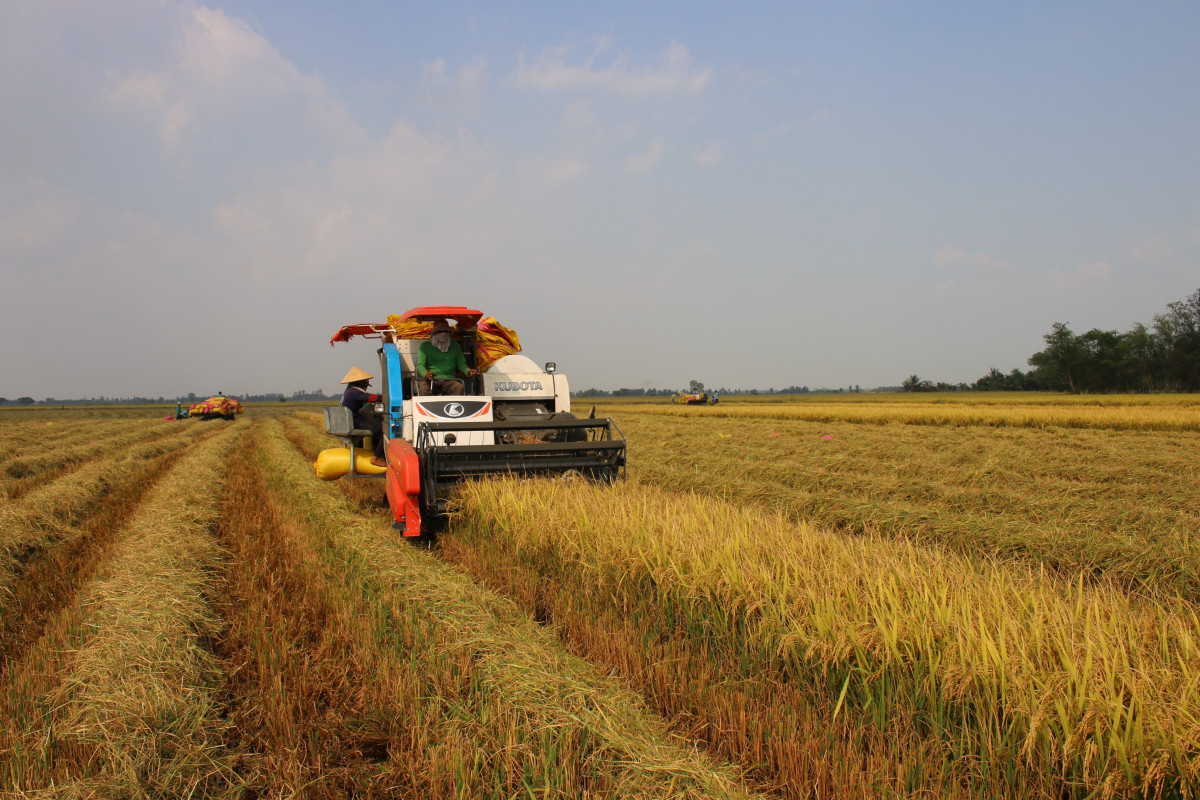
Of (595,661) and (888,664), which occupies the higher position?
(888,664)

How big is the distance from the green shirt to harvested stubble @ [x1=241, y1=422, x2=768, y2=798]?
327cm

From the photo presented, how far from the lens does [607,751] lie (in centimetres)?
237

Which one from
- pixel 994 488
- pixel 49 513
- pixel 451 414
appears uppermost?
pixel 451 414

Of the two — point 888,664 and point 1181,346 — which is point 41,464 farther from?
point 1181,346

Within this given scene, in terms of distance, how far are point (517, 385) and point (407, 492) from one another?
2.45 meters

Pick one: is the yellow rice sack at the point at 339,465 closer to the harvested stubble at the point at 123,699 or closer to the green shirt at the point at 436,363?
the green shirt at the point at 436,363

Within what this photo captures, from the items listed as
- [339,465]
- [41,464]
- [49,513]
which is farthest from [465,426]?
[41,464]

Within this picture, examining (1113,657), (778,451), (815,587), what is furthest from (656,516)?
(778,451)

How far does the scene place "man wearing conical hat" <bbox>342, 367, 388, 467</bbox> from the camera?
332 inches

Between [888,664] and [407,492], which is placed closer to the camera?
[888,664]

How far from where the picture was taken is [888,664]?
2.50m

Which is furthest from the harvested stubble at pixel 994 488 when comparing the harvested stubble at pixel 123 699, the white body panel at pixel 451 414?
the harvested stubble at pixel 123 699

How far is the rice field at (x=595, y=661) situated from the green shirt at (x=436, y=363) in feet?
6.77

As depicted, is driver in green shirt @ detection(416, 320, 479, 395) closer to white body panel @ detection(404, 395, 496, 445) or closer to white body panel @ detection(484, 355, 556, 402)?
white body panel @ detection(484, 355, 556, 402)
